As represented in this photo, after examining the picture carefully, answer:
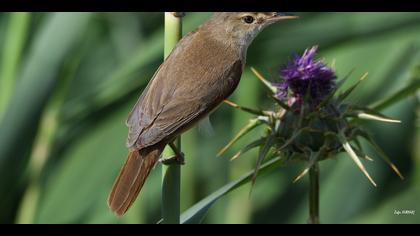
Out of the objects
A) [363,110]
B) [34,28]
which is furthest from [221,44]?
[34,28]

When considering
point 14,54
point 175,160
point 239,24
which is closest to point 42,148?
point 14,54

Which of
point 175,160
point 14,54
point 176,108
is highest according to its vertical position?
point 14,54

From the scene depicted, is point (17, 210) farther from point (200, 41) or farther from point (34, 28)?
point (200, 41)

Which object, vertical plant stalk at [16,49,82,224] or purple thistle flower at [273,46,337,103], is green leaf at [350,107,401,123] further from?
vertical plant stalk at [16,49,82,224]

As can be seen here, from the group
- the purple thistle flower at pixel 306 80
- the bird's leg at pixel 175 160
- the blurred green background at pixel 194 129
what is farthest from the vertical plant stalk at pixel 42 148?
the bird's leg at pixel 175 160

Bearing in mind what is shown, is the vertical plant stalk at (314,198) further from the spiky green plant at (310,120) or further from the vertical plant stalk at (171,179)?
the vertical plant stalk at (171,179)

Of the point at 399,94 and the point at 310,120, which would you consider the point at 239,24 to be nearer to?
the point at 310,120
